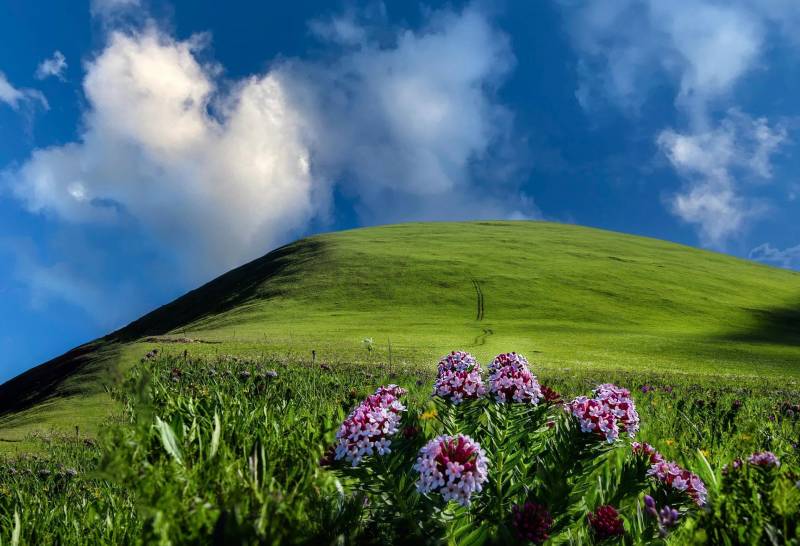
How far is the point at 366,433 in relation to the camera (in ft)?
10.3

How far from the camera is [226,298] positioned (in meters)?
78.8

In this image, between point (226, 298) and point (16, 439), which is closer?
point (16, 439)

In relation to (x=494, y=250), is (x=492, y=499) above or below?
below

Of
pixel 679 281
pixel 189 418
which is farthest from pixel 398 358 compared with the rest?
pixel 679 281

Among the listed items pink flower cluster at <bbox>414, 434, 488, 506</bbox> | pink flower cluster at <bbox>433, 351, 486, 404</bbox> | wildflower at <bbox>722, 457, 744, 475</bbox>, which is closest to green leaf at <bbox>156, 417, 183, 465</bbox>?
pink flower cluster at <bbox>414, 434, 488, 506</bbox>

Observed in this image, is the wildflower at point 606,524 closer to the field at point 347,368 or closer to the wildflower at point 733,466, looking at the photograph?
the field at point 347,368

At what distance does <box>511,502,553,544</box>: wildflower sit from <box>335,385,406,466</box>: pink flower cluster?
2.48 ft

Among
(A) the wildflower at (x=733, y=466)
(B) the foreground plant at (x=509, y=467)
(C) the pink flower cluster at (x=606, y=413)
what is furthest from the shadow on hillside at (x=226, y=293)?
(A) the wildflower at (x=733, y=466)

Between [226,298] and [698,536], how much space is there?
264 feet

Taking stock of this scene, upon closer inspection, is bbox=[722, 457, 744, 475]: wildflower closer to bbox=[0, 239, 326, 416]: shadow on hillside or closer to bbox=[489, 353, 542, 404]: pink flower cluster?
bbox=[489, 353, 542, 404]: pink flower cluster

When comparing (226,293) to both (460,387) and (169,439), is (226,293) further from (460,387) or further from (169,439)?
(169,439)

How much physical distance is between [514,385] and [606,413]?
0.75 m

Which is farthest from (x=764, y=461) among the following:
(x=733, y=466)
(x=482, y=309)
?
(x=482, y=309)

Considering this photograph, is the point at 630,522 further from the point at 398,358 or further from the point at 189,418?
the point at 398,358
